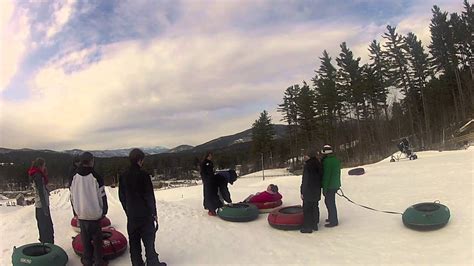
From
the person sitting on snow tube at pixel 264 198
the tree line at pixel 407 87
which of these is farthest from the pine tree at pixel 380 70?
the person sitting on snow tube at pixel 264 198

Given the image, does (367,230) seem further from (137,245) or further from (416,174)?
(416,174)

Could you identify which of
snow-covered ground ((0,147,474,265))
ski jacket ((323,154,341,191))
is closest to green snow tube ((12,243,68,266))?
snow-covered ground ((0,147,474,265))

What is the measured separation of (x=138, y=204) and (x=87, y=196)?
843mm

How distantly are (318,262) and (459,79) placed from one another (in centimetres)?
4377

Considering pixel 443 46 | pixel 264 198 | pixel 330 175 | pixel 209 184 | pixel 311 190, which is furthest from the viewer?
pixel 443 46

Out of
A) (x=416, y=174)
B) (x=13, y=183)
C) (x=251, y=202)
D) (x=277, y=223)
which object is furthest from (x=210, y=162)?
(x=13, y=183)

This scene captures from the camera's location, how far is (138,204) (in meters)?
5.98

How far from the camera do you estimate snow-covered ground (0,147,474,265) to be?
6.70 meters

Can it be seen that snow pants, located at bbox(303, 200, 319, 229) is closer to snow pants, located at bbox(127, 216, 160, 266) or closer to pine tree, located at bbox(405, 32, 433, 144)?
snow pants, located at bbox(127, 216, 160, 266)

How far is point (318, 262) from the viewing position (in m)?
6.52

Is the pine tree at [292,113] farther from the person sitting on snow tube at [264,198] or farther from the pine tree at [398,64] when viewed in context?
the person sitting on snow tube at [264,198]

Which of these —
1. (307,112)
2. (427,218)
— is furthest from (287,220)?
(307,112)

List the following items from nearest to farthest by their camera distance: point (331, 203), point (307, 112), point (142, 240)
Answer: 1. point (142, 240)
2. point (331, 203)
3. point (307, 112)

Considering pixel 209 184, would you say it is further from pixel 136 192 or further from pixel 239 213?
pixel 136 192
